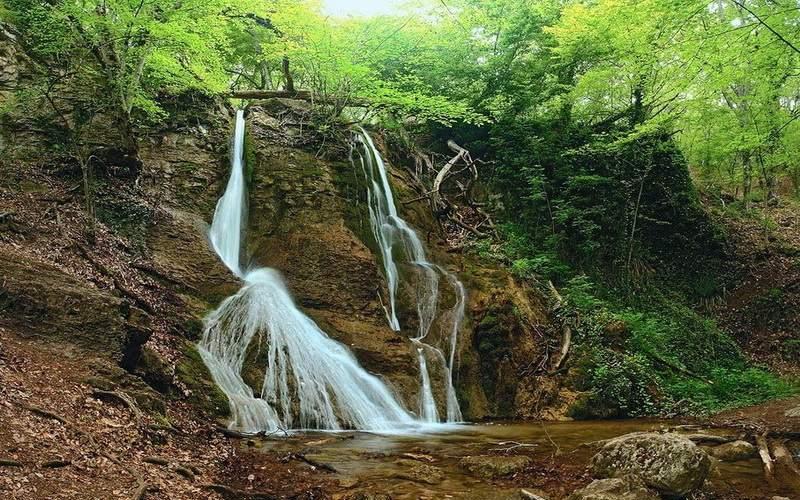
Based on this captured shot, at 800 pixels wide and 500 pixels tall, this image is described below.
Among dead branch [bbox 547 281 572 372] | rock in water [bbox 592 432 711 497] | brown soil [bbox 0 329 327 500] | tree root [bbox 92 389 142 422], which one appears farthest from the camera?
dead branch [bbox 547 281 572 372]

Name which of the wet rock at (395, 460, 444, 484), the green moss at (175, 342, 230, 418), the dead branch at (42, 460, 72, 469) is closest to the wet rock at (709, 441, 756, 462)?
the wet rock at (395, 460, 444, 484)

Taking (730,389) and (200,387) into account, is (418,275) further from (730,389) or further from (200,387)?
(730,389)

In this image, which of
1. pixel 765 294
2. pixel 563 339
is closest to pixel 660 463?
pixel 563 339

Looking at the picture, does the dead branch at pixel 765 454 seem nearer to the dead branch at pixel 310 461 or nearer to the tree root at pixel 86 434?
the dead branch at pixel 310 461

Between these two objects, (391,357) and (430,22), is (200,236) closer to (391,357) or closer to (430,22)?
(391,357)

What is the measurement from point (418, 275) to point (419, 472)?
7177 millimetres

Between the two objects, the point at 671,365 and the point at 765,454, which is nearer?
the point at 765,454

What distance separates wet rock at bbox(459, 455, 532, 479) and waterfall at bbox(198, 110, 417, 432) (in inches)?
108

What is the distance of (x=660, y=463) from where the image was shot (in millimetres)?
5867

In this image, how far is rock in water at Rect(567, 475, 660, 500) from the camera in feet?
17.9

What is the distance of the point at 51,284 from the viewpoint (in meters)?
7.11

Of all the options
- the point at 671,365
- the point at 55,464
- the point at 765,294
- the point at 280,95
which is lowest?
the point at 671,365

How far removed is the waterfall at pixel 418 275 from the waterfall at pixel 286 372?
3.98 feet

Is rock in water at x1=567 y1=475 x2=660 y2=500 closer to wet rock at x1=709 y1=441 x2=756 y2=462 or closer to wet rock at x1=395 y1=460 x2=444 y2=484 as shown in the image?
wet rock at x1=395 y1=460 x2=444 y2=484
